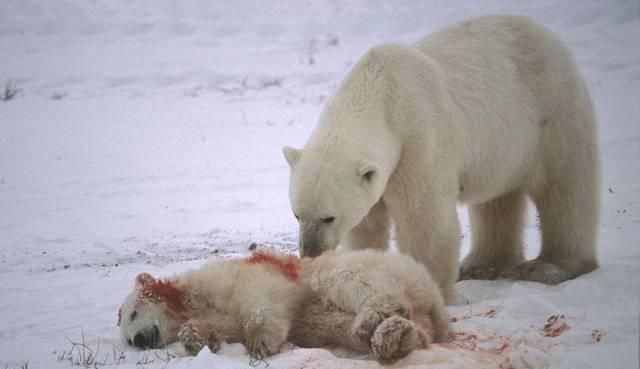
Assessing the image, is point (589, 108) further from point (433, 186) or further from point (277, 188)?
point (277, 188)

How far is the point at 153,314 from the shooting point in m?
4.06

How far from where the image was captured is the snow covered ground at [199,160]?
3822mm

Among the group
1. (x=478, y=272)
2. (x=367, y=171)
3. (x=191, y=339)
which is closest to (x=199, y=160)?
(x=478, y=272)

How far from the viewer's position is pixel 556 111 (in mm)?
5504

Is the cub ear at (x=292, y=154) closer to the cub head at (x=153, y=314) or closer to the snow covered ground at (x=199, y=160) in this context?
the cub head at (x=153, y=314)

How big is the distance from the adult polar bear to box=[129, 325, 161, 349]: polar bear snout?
99cm

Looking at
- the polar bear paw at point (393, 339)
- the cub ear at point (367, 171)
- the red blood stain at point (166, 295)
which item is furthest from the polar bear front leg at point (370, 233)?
the polar bear paw at point (393, 339)

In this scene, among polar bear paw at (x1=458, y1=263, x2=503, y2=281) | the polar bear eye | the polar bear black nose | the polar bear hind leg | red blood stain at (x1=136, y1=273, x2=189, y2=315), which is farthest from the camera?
polar bear paw at (x1=458, y1=263, x2=503, y2=281)

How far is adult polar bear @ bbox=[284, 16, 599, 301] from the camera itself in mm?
4543

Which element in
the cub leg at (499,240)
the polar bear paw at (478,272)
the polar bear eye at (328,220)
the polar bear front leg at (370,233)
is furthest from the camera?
the cub leg at (499,240)

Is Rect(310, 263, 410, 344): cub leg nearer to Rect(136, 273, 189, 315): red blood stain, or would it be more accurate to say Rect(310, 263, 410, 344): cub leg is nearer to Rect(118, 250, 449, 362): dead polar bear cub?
Rect(118, 250, 449, 362): dead polar bear cub

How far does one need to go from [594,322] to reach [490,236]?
2678 mm

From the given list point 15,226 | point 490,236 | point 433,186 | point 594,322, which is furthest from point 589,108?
point 15,226

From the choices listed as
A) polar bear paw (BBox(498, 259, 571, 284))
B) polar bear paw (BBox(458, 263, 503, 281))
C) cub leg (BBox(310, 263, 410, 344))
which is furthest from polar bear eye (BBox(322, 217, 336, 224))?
polar bear paw (BBox(458, 263, 503, 281))
